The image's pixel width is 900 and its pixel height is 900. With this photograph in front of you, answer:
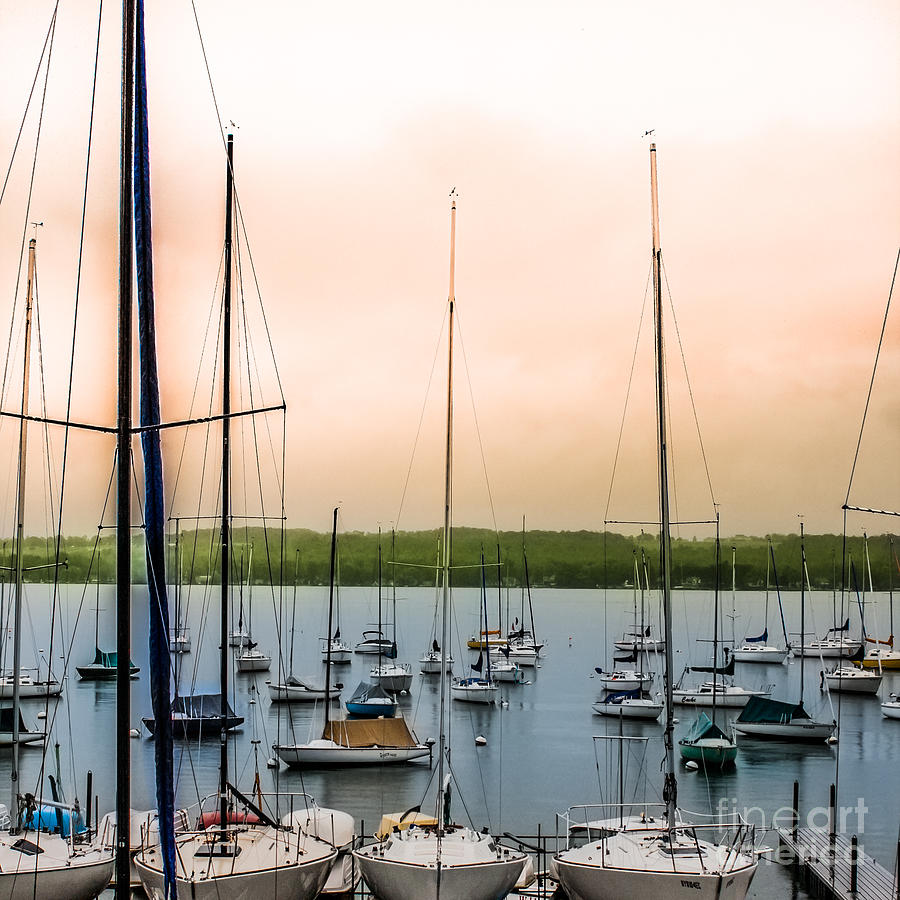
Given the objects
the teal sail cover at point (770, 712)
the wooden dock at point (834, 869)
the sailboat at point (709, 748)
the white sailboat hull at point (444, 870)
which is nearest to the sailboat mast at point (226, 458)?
the white sailboat hull at point (444, 870)

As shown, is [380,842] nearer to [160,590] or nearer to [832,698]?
[160,590]

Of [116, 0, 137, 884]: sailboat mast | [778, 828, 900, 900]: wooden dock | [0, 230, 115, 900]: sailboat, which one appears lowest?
[778, 828, 900, 900]: wooden dock

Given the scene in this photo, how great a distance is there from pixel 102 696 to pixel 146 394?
53.8 metres

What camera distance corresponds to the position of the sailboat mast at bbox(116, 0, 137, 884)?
8172mm

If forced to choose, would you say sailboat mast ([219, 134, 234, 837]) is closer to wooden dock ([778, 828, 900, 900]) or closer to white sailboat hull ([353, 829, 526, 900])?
white sailboat hull ([353, 829, 526, 900])

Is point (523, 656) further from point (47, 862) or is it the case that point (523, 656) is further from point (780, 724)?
point (47, 862)

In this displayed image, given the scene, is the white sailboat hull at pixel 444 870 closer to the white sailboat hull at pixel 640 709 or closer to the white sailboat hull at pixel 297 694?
the white sailboat hull at pixel 640 709

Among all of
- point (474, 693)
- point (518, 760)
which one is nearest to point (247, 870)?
point (518, 760)

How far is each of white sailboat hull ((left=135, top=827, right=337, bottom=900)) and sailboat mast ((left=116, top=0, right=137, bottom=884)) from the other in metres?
5.81

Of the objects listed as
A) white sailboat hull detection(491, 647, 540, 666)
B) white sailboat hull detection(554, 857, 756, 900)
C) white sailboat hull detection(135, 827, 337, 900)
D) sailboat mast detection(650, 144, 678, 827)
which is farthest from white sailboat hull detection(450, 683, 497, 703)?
white sailboat hull detection(135, 827, 337, 900)

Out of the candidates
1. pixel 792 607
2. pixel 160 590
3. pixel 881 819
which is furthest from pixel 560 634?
pixel 160 590

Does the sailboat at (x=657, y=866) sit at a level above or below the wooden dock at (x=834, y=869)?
above

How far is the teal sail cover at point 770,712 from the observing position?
42531 mm

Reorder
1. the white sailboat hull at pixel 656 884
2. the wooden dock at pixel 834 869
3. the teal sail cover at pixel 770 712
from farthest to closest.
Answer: the teal sail cover at pixel 770 712 < the wooden dock at pixel 834 869 < the white sailboat hull at pixel 656 884
